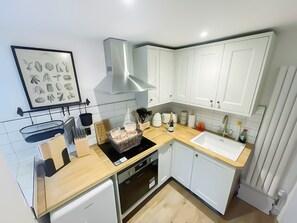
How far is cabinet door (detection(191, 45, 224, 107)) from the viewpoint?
1378 mm

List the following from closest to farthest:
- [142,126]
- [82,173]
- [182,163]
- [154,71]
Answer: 1. [82,173]
2. [154,71]
3. [182,163]
4. [142,126]

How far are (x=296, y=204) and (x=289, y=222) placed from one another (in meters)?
0.22

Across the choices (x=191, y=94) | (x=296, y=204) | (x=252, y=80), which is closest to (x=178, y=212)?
(x=296, y=204)

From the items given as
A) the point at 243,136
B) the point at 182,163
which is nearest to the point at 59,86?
the point at 182,163

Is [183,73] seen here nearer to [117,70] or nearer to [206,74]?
[206,74]

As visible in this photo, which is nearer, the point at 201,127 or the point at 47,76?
the point at 47,76

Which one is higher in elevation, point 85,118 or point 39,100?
point 39,100

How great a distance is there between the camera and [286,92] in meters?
1.15

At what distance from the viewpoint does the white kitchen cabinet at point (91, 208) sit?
2.86 ft

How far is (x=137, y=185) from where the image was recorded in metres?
1.39

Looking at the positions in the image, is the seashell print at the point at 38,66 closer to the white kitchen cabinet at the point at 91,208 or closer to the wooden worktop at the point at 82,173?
the wooden worktop at the point at 82,173

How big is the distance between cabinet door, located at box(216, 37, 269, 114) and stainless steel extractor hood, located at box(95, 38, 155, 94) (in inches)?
34.6

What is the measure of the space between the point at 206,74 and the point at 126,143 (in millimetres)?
1256

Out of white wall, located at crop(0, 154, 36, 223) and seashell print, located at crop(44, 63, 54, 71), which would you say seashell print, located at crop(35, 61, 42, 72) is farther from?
white wall, located at crop(0, 154, 36, 223)
